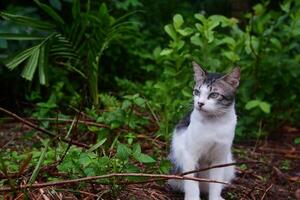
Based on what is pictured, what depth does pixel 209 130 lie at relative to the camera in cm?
336

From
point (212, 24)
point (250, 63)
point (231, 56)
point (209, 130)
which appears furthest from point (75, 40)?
point (209, 130)

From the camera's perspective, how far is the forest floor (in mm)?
3207

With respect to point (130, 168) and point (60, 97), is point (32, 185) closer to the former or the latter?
point (130, 168)

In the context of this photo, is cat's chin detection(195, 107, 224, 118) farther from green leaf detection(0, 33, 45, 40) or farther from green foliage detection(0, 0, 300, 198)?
green leaf detection(0, 33, 45, 40)

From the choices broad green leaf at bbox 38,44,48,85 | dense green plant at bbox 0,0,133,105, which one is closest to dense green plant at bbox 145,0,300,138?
dense green plant at bbox 0,0,133,105

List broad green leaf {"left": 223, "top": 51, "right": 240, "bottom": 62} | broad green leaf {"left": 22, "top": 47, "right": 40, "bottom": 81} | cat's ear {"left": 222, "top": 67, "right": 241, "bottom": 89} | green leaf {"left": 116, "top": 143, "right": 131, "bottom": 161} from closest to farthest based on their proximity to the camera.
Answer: green leaf {"left": 116, "top": 143, "right": 131, "bottom": 161}
cat's ear {"left": 222, "top": 67, "right": 241, "bottom": 89}
broad green leaf {"left": 22, "top": 47, "right": 40, "bottom": 81}
broad green leaf {"left": 223, "top": 51, "right": 240, "bottom": 62}

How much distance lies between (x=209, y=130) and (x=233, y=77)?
0.37m

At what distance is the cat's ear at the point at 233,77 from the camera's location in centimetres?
345

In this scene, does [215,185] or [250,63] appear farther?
[250,63]

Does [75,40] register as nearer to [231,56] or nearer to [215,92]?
[231,56]

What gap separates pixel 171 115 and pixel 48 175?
142cm

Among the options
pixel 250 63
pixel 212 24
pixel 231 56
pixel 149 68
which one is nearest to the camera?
pixel 212 24

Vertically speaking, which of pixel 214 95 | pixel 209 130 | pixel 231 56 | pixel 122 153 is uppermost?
pixel 231 56

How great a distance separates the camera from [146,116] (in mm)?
4984
